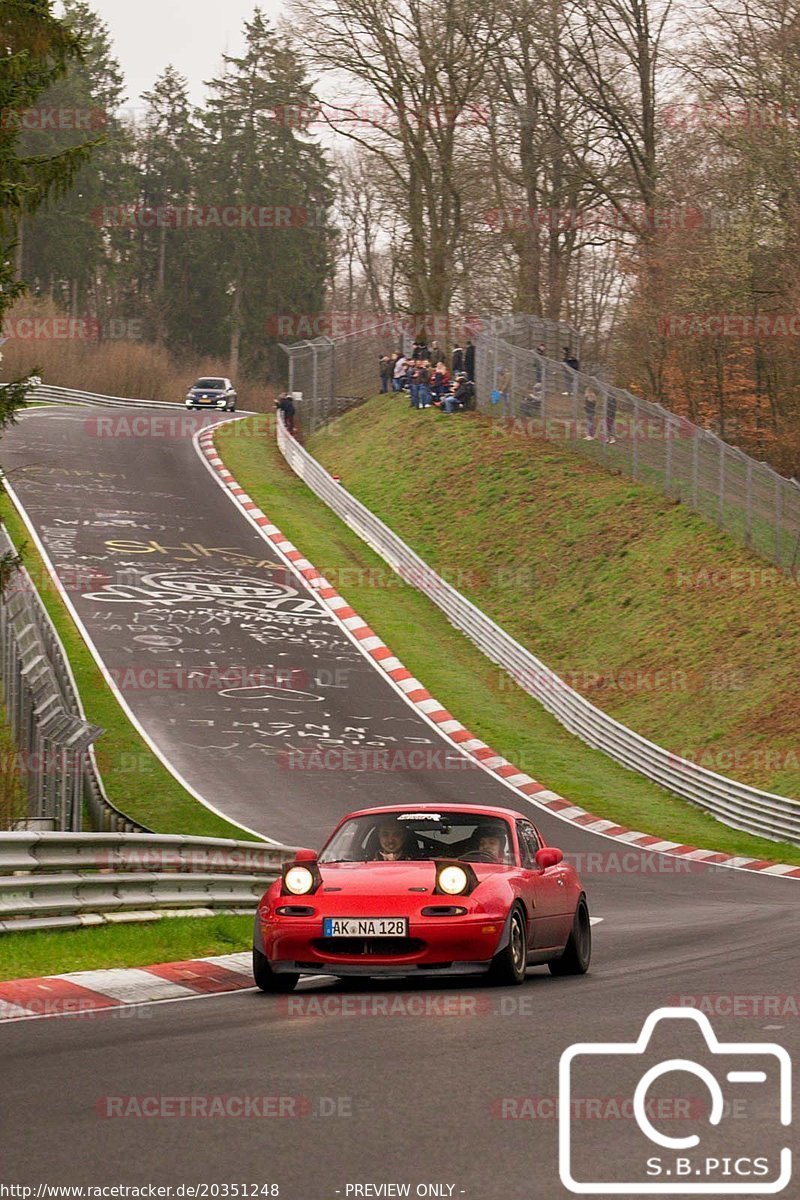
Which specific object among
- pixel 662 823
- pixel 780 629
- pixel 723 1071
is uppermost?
pixel 723 1071

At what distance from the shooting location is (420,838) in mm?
11359

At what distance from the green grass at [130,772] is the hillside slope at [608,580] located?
957cm

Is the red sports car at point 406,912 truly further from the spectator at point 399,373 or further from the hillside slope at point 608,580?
the spectator at point 399,373

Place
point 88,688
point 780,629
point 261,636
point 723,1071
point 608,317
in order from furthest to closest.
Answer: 1. point 608,317
2. point 261,636
3. point 780,629
4. point 88,688
5. point 723,1071

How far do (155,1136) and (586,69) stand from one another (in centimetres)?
5103

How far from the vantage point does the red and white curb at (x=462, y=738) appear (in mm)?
24375

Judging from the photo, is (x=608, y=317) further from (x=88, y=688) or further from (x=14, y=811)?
(x=14, y=811)

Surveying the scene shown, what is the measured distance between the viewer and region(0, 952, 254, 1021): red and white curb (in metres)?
9.18

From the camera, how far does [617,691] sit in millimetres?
33438

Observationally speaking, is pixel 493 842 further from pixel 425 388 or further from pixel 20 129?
pixel 425 388

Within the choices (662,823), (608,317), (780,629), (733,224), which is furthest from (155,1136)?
(608,317)

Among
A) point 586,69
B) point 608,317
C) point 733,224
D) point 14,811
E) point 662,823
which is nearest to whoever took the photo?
point 14,811

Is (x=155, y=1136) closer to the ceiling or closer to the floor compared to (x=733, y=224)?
closer to the floor

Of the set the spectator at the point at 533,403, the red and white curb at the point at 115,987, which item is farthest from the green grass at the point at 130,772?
the spectator at the point at 533,403
